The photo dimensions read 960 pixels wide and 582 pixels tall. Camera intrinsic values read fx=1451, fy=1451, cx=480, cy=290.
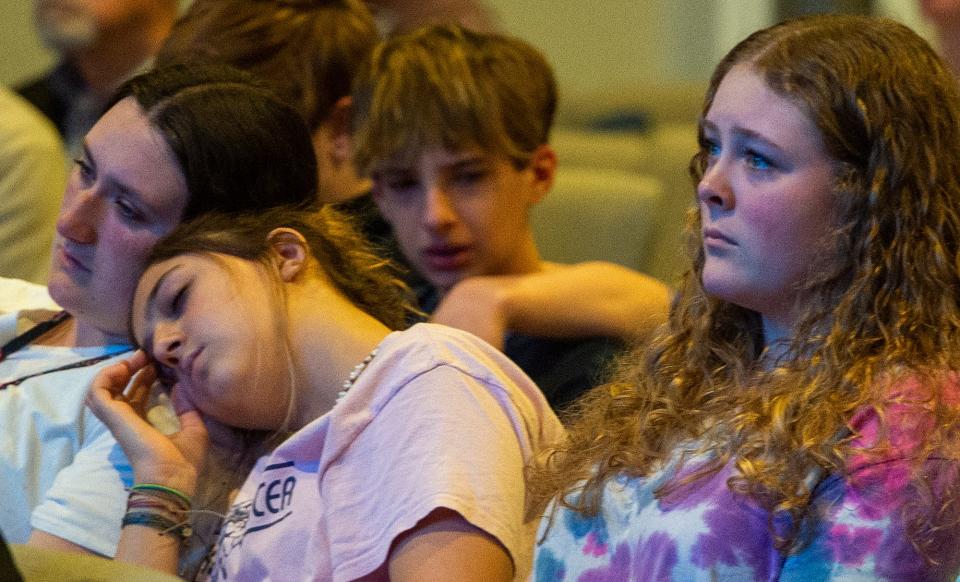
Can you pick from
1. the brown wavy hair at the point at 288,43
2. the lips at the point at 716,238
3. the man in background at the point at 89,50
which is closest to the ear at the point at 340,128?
the brown wavy hair at the point at 288,43

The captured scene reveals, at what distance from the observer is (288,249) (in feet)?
4.57

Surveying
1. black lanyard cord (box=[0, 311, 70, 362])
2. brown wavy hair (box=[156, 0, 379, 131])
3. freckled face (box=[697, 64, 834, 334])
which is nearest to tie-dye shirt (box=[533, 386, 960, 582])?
freckled face (box=[697, 64, 834, 334])

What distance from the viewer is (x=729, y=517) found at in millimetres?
1067

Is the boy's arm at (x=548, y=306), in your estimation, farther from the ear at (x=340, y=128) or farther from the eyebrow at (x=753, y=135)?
the eyebrow at (x=753, y=135)

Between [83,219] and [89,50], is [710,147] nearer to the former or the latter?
[83,219]

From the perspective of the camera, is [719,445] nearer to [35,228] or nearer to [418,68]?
[418,68]

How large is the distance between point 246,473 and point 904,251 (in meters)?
0.67

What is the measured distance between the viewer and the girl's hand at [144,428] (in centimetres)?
136

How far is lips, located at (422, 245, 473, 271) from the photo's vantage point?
6.21 feet

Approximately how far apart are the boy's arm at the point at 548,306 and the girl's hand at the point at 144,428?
0.39m

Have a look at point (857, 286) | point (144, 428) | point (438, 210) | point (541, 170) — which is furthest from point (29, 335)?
point (857, 286)

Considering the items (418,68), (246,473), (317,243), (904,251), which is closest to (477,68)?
(418,68)

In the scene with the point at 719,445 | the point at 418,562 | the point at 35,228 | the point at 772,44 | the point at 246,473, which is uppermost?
the point at 772,44

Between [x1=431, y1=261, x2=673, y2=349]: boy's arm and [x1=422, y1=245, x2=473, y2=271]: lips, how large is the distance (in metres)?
0.12
